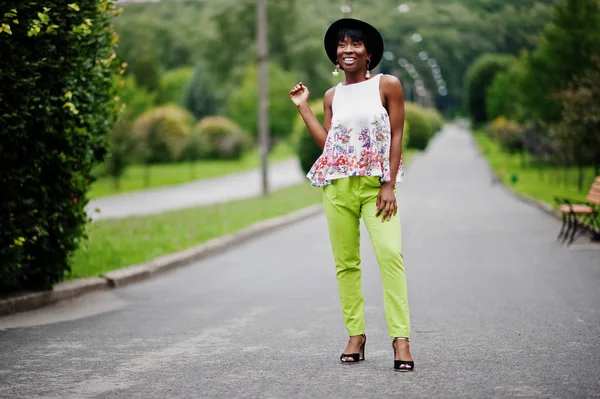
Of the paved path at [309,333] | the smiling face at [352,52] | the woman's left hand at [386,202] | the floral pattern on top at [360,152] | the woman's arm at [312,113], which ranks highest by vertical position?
the smiling face at [352,52]

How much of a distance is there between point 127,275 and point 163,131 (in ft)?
119

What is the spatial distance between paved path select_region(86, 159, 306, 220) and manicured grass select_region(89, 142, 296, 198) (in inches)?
53.5

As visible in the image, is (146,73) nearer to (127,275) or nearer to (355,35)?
(127,275)

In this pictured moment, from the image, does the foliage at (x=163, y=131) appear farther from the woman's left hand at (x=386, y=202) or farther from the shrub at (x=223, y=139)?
the woman's left hand at (x=386, y=202)

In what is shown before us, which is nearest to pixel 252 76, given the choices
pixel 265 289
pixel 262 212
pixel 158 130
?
pixel 158 130

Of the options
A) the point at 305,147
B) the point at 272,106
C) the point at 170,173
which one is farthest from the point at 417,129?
the point at 305,147

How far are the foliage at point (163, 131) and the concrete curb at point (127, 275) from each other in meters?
24.8

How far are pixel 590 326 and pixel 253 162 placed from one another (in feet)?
187

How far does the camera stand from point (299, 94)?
20.7 ft

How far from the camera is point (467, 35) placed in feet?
487

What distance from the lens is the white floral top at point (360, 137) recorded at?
5.93 metres

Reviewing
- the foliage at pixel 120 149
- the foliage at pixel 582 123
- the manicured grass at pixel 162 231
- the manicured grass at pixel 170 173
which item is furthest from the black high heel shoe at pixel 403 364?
the foliage at pixel 120 149

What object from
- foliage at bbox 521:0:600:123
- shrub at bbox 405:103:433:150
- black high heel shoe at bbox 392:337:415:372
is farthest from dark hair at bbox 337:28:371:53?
shrub at bbox 405:103:433:150

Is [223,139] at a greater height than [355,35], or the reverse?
[355,35]
